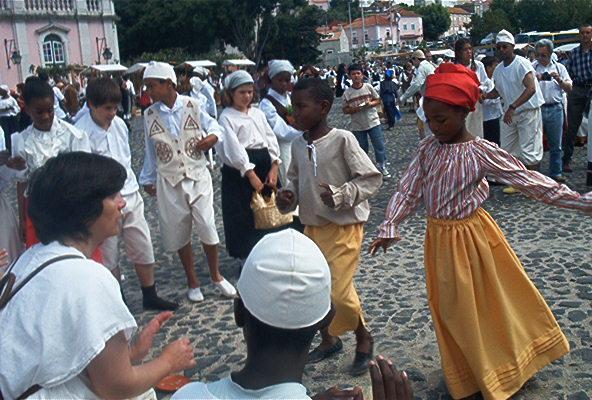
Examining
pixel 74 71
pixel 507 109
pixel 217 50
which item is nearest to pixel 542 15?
pixel 217 50

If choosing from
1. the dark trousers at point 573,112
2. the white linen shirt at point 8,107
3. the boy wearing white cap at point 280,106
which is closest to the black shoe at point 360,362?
the boy wearing white cap at point 280,106

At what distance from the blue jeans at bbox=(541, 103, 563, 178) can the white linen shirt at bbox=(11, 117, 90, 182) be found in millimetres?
6510

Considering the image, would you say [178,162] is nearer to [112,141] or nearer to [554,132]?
[112,141]

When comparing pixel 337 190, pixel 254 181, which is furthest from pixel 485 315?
pixel 254 181

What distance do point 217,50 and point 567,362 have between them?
56.6m

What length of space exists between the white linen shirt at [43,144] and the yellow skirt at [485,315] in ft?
8.83

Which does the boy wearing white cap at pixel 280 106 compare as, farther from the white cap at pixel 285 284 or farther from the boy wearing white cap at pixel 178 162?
the white cap at pixel 285 284

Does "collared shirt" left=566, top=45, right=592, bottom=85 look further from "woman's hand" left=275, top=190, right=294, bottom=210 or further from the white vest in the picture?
"woman's hand" left=275, top=190, right=294, bottom=210

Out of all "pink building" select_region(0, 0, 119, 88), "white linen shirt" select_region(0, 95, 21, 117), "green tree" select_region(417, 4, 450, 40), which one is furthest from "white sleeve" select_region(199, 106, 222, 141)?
"green tree" select_region(417, 4, 450, 40)

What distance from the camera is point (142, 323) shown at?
18.8ft

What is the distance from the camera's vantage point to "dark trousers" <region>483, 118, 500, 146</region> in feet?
33.3

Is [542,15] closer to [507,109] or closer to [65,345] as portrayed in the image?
[507,109]

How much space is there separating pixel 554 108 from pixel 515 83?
3.96 ft

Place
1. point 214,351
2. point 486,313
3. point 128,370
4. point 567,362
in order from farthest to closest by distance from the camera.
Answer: point 214,351 → point 567,362 → point 486,313 → point 128,370
